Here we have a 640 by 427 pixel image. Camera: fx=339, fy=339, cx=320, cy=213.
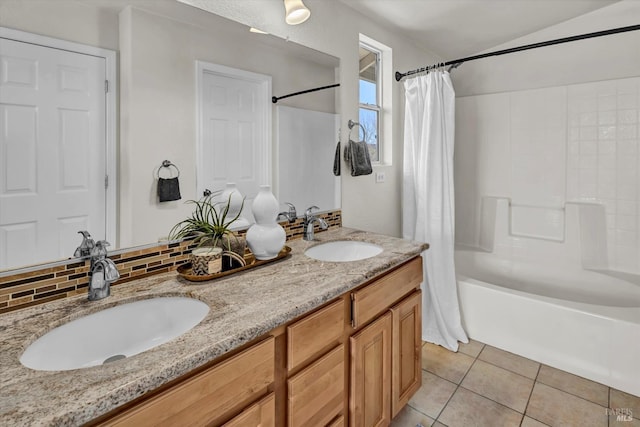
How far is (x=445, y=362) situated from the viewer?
2.21 metres

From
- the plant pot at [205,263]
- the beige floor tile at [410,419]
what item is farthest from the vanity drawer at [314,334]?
the beige floor tile at [410,419]

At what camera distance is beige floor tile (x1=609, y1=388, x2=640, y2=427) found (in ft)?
5.46

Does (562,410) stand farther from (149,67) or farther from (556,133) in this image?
(149,67)

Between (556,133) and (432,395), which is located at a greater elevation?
(556,133)

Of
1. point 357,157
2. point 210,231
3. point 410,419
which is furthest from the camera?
point 357,157

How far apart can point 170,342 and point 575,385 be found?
7.43 ft

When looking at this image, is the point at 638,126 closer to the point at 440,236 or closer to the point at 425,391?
the point at 440,236

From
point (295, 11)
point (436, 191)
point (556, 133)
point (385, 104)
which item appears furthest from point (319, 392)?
point (556, 133)

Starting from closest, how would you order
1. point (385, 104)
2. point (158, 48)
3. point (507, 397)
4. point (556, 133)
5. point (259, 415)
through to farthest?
1. point (259, 415)
2. point (158, 48)
3. point (507, 397)
4. point (385, 104)
5. point (556, 133)

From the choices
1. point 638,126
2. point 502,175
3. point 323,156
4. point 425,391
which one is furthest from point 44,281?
point 638,126

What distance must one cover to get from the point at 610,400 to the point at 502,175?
5.79 feet

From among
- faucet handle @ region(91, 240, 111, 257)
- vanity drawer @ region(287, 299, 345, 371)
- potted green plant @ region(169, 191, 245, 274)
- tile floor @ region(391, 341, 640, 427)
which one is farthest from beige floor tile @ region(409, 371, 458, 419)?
faucet handle @ region(91, 240, 111, 257)

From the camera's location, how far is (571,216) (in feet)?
8.70

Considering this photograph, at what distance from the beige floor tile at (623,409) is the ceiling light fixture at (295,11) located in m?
2.47
